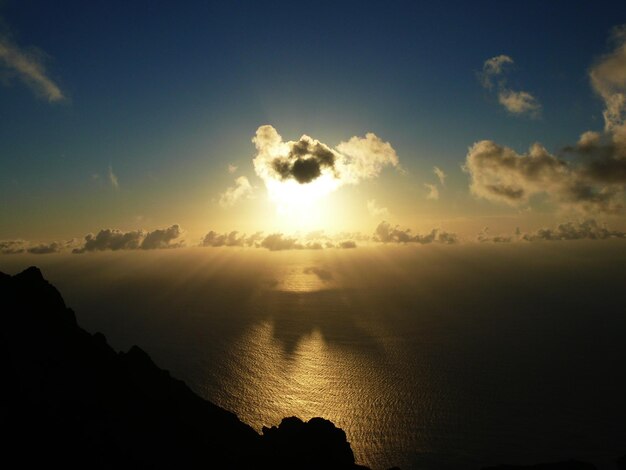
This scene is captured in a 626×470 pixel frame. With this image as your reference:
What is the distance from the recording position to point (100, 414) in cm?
3331

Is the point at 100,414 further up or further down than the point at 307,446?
further up

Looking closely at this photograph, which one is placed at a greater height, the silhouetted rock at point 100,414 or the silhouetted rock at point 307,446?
the silhouetted rock at point 100,414

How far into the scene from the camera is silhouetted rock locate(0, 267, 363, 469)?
92.8 feet

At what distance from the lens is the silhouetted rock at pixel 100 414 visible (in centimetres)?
2830

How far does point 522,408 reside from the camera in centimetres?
12888

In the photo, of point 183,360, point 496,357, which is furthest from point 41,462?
point 496,357

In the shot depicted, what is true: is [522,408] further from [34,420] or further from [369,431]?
[34,420]

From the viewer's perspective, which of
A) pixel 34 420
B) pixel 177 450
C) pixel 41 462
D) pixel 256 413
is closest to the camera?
pixel 41 462

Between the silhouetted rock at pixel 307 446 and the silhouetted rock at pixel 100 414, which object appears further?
the silhouetted rock at pixel 307 446

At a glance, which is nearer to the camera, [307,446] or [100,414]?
[100,414]

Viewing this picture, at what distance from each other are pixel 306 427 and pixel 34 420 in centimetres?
3007

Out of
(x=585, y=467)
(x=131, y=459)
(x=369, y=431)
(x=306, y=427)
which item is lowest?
(x=369, y=431)

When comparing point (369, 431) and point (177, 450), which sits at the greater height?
point (177, 450)

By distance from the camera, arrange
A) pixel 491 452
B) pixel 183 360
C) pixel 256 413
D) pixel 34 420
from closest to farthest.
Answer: pixel 34 420 < pixel 491 452 < pixel 256 413 < pixel 183 360
